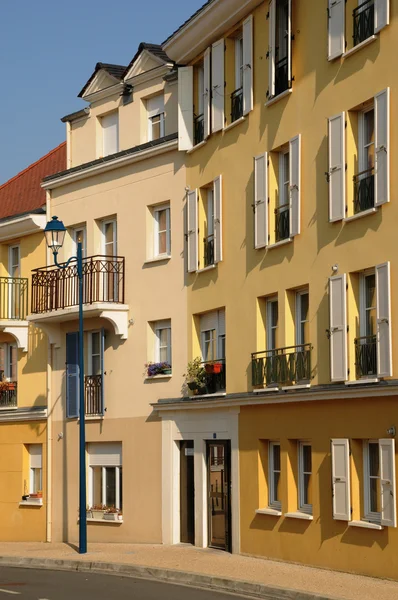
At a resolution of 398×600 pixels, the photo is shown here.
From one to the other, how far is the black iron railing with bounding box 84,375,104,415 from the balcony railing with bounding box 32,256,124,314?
1.99 meters

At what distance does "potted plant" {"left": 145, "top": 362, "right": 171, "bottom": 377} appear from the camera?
93.5 feet

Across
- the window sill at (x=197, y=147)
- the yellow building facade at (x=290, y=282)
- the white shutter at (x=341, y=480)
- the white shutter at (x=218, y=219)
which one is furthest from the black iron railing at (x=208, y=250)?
the white shutter at (x=341, y=480)

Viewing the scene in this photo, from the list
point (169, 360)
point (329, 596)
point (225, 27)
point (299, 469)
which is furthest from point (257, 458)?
point (225, 27)

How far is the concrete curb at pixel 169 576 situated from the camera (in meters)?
18.6

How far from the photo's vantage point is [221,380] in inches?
1032

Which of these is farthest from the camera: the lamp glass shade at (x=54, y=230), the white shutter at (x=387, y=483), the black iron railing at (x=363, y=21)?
the lamp glass shade at (x=54, y=230)

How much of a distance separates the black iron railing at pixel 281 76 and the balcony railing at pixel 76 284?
7.61m

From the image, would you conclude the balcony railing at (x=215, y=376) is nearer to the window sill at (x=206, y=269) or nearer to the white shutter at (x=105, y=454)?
the window sill at (x=206, y=269)

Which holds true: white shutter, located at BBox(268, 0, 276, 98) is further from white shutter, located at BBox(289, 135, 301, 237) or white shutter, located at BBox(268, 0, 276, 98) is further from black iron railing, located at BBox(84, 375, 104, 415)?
black iron railing, located at BBox(84, 375, 104, 415)

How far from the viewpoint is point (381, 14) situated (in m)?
20.1

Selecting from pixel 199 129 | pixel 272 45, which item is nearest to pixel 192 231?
pixel 199 129

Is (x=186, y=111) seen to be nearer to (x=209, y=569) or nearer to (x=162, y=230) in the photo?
(x=162, y=230)

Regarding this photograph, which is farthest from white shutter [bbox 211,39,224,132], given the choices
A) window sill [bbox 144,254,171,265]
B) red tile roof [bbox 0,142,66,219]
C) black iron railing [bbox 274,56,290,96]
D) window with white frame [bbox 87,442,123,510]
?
red tile roof [bbox 0,142,66,219]

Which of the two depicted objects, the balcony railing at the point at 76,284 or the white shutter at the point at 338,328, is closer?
the white shutter at the point at 338,328
